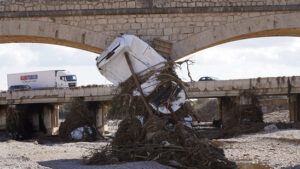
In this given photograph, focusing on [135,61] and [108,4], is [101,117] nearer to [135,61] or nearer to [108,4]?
[108,4]

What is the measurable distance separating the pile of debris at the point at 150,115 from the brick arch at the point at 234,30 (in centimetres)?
119

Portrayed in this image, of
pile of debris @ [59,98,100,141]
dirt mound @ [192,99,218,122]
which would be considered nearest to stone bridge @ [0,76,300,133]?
pile of debris @ [59,98,100,141]

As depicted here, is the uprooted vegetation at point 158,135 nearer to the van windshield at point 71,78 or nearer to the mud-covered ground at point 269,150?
the mud-covered ground at point 269,150

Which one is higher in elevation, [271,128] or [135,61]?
[135,61]

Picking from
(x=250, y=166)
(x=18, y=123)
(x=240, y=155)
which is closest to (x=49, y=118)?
(x=18, y=123)

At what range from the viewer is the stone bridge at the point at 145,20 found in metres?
10.7

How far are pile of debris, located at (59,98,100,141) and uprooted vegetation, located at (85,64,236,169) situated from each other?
30.3ft

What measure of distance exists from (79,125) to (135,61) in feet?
A: 34.2

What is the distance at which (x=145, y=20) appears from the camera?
10.7 metres

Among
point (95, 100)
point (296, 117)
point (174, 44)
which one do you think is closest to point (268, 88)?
point (296, 117)

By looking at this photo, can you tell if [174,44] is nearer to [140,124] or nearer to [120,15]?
[120,15]

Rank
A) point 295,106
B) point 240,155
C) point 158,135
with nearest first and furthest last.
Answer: point 158,135 < point 240,155 < point 295,106

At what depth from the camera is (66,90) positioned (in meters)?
21.4

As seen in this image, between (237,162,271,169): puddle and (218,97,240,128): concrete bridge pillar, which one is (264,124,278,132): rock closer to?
(218,97,240,128): concrete bridge pillar
